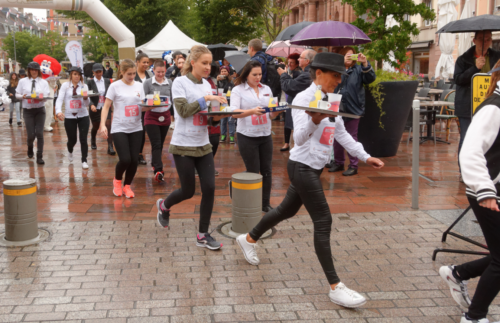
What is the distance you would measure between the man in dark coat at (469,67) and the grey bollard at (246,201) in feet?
11.3

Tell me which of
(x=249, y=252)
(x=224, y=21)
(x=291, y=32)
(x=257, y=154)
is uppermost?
(x=224, y=21)

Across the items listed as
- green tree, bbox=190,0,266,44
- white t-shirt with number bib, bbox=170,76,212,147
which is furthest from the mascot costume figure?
green tree, bbox=190,0,266,44

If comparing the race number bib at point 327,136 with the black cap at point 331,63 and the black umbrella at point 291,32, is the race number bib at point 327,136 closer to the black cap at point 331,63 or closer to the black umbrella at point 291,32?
the black cap at point 331,63

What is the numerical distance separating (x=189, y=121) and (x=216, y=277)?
162 cm

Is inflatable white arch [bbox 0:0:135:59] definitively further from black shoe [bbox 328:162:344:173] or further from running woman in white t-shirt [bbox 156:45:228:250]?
running woman in white t-shirt [bbox 156:45:228:250]

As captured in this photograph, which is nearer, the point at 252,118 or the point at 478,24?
the point at 252,118

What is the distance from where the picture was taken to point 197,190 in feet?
26.6

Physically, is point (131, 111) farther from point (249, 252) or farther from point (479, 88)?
point (479, 88)

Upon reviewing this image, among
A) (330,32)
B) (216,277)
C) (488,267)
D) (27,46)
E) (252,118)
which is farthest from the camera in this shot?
(27,46)

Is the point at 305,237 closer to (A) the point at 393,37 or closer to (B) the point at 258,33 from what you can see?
(A) the point at 393,37

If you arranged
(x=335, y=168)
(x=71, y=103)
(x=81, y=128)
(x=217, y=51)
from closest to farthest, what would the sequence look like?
1. (x=335, y=168)
2. (x=71, y=103)
3. (x=81, y=128)
4. (x=217, y=51)

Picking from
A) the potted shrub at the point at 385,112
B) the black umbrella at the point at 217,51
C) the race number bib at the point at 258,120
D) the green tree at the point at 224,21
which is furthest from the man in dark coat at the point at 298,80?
the green tree at the point at 224,21

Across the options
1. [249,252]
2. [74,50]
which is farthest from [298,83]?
[74,50]

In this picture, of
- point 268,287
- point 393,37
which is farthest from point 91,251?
point 393,37
